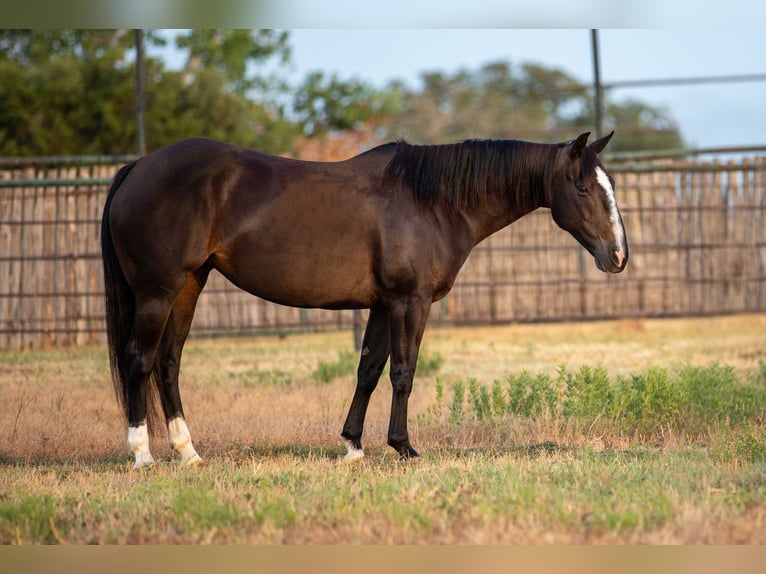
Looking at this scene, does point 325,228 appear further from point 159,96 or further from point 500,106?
point 500,106

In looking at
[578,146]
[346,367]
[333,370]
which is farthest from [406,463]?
[346,367]

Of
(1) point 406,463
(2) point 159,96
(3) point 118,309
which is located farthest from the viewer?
(2) point 159,96

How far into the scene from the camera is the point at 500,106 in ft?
161

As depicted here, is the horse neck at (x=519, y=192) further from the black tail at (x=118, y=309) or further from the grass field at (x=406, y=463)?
the black tail at (x=118, y=309)

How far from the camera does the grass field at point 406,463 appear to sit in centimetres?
445

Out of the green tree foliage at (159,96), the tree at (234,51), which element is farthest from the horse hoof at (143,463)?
the tree at (234,51)

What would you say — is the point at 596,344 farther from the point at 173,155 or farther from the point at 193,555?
the point at 193,555

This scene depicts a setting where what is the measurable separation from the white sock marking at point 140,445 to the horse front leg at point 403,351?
59.4 inches

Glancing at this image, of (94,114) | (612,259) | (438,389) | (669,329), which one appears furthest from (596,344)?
(94,114)

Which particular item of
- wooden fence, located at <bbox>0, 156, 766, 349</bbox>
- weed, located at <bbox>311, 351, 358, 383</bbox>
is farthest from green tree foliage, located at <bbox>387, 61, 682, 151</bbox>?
weed, located at <bbox>311, 351, 358, 383</bbox>

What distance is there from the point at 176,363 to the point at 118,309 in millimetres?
508

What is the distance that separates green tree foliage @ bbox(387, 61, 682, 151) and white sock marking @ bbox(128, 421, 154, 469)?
120 feet

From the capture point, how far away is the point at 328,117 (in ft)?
88.1

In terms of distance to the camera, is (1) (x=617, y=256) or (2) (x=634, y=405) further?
(2) (x=634, y=405)
